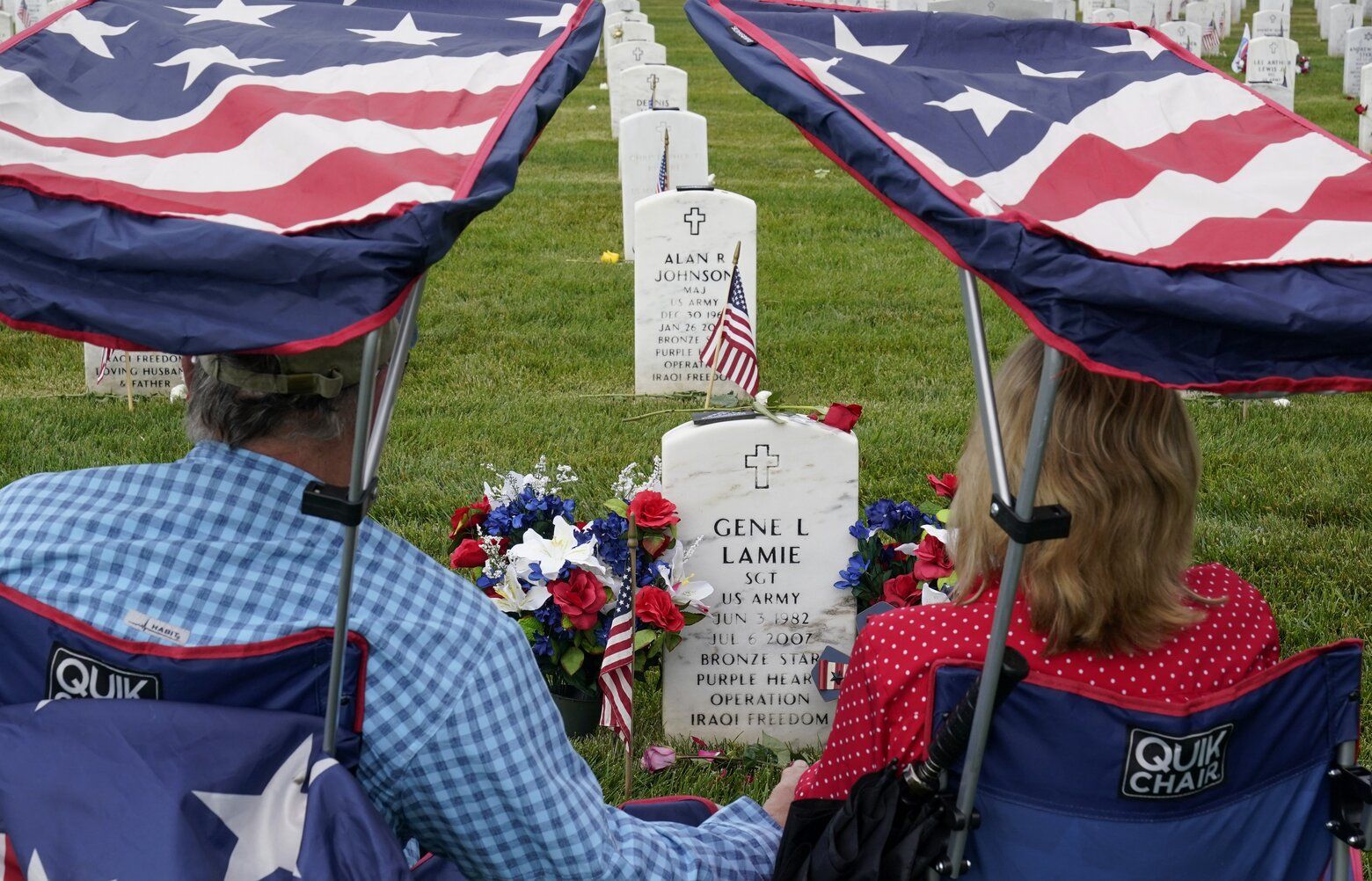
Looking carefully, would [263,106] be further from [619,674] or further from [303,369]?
[619,674]

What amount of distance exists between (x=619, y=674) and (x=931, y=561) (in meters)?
0.91

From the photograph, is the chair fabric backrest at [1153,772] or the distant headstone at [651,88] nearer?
the chair fabric backrest at [1153,772]

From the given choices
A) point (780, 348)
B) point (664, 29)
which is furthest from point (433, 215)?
point (664, 29)

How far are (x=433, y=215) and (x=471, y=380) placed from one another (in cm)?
581

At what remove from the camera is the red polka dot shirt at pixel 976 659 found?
2.16 m

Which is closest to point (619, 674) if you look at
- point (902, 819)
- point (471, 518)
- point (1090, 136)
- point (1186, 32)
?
point (471, 518)

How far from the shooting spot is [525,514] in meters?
4.11

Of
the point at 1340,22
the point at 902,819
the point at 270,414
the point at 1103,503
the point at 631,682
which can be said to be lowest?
the point at 631,682

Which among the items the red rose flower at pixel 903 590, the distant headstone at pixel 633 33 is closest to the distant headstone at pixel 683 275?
the red rose flower at pixel 903 590

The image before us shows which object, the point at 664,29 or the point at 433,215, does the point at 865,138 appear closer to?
the point at 433,215

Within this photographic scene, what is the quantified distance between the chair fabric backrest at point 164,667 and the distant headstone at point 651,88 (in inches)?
440

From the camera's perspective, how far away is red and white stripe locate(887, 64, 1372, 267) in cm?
169

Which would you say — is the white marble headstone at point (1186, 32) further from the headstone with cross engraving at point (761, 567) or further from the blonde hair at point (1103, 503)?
the blonde hair at point (1103, 503)

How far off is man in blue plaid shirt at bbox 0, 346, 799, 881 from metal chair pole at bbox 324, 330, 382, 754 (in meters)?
0.07
